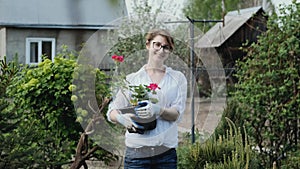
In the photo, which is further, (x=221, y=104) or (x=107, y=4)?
(x=221, y=104)

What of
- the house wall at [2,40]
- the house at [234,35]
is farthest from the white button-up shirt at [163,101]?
the house wall at [2,40]

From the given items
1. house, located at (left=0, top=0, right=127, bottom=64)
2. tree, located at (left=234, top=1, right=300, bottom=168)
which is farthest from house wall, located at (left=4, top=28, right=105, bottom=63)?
tree, located at (left=234, top=1, right=300, bottom=168)

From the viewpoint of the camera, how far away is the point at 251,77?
5008 mm

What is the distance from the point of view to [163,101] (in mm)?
2506

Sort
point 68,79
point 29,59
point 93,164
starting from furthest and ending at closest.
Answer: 1. point 29,59
2. point 93,164
3. point 68,79

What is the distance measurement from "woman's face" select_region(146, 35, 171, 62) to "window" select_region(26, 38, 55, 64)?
12204mm

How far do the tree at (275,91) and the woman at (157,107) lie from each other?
7.84ft

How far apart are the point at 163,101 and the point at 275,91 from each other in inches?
100

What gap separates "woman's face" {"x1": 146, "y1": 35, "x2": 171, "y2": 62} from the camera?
2.46 metres

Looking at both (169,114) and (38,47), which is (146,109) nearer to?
(169,114)

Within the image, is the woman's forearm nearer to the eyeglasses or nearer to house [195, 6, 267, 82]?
the eyeglasses

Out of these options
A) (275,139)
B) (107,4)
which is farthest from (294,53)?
(107,4)

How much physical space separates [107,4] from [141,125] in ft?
3.07

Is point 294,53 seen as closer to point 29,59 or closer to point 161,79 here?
point 161,79
